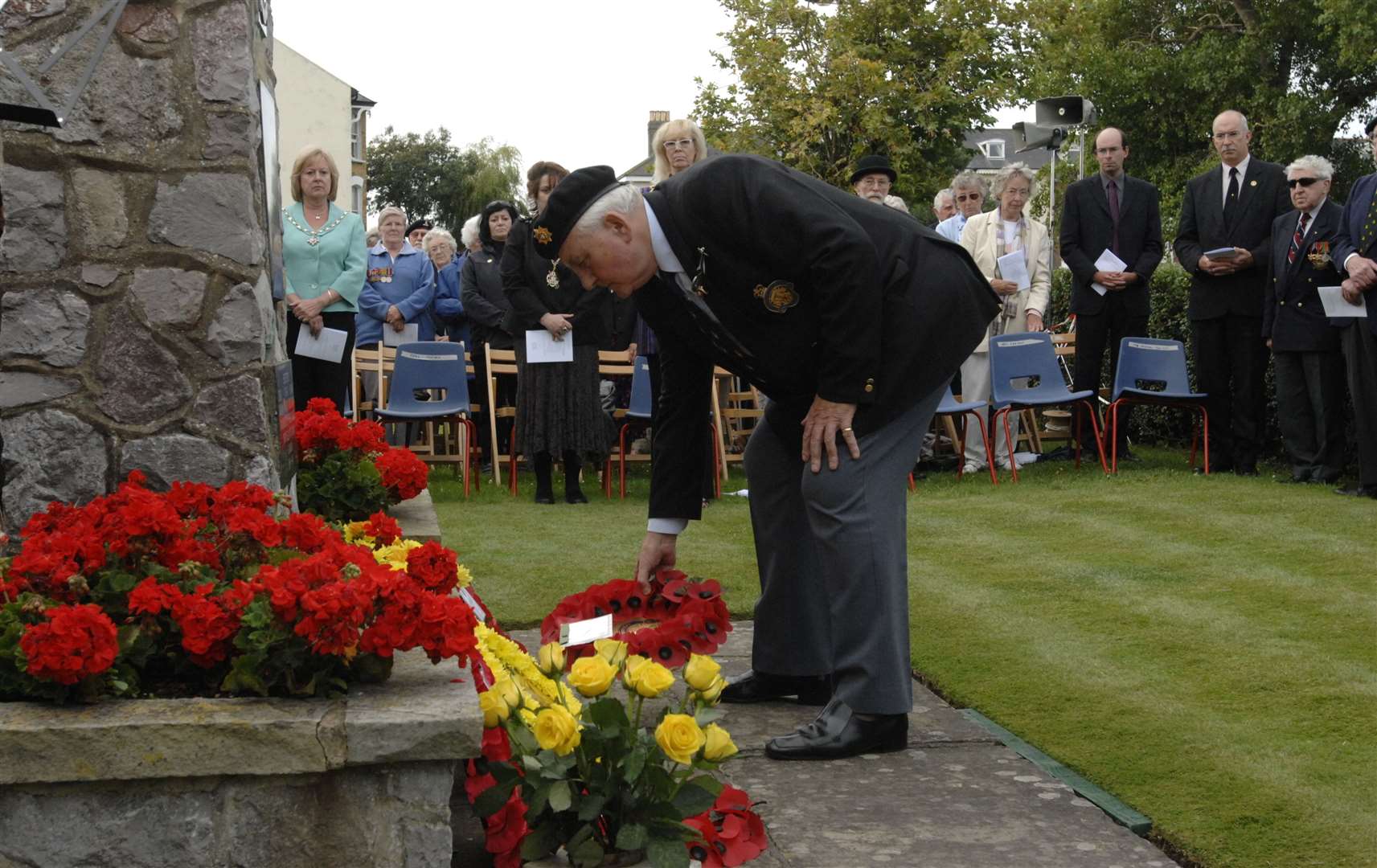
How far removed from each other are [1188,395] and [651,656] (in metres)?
7.59

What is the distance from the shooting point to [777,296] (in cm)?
392

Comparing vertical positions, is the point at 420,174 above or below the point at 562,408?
above

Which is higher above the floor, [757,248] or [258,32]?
[258,32]

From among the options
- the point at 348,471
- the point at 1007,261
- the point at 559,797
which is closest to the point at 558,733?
the point at 559,797

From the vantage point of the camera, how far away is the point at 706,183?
3859 mm

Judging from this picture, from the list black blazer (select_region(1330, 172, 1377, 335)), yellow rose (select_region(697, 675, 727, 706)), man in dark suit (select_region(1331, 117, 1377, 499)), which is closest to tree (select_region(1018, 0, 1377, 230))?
black blazer (select_region(1330, 172, 1377, 335))

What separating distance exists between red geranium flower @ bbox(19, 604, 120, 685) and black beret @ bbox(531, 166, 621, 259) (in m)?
1.42

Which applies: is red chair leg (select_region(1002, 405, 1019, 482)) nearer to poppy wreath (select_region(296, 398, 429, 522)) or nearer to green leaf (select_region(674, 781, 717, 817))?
poppy wreath (select_region(296, 398, 429, 522))

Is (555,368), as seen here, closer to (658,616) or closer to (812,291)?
(658,616)

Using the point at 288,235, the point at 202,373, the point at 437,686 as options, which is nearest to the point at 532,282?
the point at 288,235

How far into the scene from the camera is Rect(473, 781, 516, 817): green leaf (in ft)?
9.80

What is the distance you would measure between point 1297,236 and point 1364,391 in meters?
1.33

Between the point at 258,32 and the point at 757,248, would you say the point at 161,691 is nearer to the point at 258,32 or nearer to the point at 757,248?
the point at 757,248

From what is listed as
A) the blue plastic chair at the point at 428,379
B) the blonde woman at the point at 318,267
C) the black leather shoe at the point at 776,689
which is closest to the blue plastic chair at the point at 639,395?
the blue plastic chair at the point at 428,379
